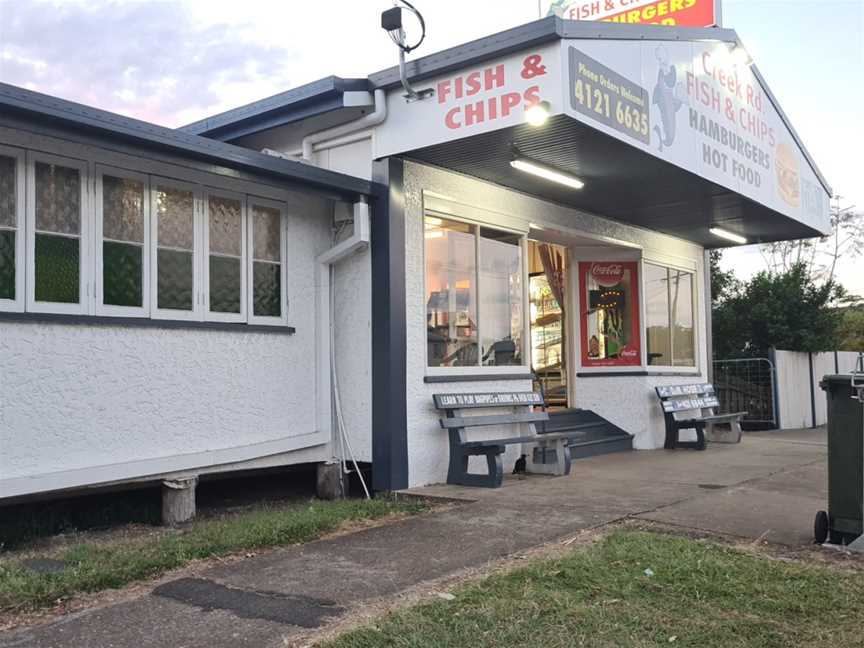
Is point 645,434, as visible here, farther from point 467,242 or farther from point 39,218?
point 39,218

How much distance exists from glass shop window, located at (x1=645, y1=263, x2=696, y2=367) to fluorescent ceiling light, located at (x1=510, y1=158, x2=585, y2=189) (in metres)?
3.99

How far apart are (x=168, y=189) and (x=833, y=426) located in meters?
5.69

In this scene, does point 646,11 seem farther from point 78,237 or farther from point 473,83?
point 78,237

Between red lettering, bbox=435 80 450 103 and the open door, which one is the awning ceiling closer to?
red lettering, bbox=435 80 450 103

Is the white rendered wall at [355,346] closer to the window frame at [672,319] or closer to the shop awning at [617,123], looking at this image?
the shop awning at [617,123]

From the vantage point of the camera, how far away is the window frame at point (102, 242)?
22.2 ft

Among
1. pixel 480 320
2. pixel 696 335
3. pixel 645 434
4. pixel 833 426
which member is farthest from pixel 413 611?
pixel 696 335

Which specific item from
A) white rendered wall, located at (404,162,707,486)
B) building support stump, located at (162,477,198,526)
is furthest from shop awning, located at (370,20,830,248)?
building support stump, located at (162,477,198,526)

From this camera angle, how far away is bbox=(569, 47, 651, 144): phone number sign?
7.32 metres

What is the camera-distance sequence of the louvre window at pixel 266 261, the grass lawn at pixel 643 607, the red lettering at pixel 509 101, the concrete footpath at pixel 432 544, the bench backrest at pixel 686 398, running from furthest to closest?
the bench backrest at pixel 686 398 < the louvre window at pixel 266 261 < the red lettering at pixel 509 101 < the concrete footpath at pixel 432 544 < the grass lawn at pixel 643 607

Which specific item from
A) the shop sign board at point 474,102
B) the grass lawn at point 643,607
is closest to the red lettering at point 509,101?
the shop sign board at point 474,102

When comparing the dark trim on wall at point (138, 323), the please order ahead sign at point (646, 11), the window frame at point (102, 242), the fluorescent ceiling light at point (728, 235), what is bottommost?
the dark trim on wall at point (138, 323)

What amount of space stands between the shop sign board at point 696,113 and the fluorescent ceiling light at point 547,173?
1.12 metres

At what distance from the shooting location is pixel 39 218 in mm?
6445
